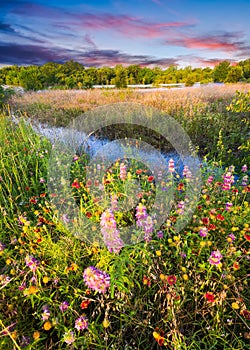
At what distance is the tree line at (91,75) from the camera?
1653 cm

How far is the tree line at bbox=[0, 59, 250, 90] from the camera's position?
16.5 m

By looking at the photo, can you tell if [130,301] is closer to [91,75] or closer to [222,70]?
[91,75]

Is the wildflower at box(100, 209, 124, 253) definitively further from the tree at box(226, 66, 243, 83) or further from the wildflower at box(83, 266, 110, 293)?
the tree at box(226, 66, 243, 83)

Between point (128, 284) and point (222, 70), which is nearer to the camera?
point (128, 284)

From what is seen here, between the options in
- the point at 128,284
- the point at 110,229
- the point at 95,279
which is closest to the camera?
the point at 95,279

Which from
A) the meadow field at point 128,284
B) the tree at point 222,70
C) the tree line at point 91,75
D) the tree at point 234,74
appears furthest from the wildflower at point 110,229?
the tree at point 222,70

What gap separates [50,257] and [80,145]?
7.28ft

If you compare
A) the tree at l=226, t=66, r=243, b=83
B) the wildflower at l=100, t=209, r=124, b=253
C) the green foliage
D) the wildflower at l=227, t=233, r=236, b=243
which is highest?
the tree at l=226, t=66, r=243, b=83

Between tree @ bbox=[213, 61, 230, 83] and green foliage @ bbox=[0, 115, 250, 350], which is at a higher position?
tree @ bbox=[213, 61, 230, 83]

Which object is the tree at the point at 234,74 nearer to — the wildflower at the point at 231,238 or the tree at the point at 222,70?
the tree at the point at 222,70

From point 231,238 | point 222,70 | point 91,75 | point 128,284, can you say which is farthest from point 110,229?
point 222,70

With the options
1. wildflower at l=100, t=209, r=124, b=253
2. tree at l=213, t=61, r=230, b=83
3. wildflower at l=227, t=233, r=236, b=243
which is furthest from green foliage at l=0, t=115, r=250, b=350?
tree at l=213, t=61, r=230, b=83

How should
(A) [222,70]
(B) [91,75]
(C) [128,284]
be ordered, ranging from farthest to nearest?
(A) [222,70], (B) [91,75], (C) [128,284]

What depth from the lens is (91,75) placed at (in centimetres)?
2073
